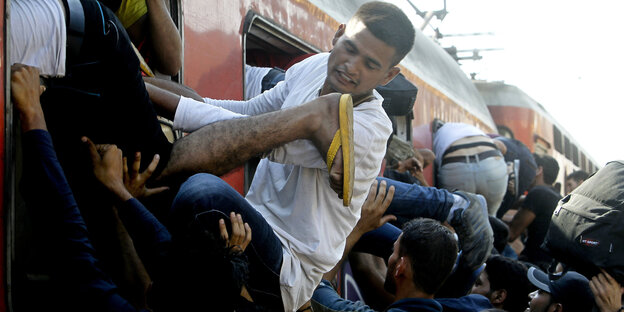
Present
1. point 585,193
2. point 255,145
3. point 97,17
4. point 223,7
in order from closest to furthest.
→ point 97,17 → point 255,145 → point 223,7 → point 585,193

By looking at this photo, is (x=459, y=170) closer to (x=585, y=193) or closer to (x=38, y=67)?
(x=585, y=193)

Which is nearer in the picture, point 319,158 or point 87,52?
point 87,52

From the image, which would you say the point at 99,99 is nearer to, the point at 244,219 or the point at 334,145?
the point at 244,219

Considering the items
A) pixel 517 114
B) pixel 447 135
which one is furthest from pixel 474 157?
pixel 517 114

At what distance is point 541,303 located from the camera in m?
3.41

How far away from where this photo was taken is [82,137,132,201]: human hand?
70.3 inches

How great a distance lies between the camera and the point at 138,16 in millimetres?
2248

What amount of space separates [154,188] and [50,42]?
0.54 meters

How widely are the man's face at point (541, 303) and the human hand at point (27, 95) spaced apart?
2.70m

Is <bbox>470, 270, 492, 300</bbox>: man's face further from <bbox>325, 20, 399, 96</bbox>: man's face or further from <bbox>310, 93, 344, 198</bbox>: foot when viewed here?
<bbox>310, 93, 344, 198</bbox>: foot

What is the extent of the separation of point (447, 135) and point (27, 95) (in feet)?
15.9

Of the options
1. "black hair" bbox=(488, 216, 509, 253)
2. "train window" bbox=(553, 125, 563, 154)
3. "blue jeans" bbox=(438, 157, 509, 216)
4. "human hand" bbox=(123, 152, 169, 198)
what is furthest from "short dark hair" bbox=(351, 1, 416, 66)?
"train window" bbox=(553, 125, 563, 154)

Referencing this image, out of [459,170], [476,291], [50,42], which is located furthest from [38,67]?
[459,170]

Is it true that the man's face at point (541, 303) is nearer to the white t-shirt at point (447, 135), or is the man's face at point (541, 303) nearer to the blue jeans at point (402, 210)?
the blue jeans at point (402, 210)
